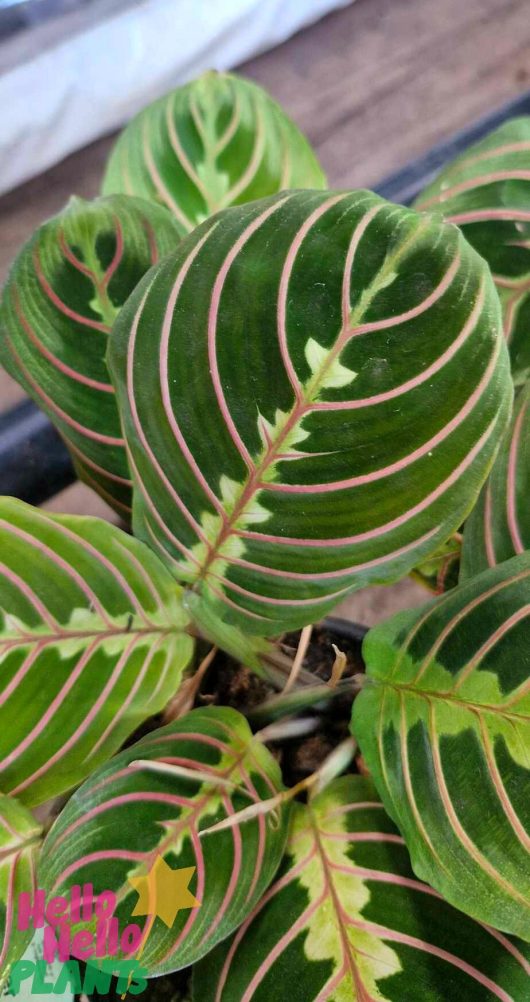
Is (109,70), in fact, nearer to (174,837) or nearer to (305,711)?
(305,711)

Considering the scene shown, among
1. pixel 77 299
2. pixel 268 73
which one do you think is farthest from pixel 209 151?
pixel 268 73

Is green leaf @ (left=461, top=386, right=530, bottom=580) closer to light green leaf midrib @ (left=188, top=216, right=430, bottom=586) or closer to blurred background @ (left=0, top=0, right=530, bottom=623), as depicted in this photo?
light green leaf midrib @ (left=188, top=216, right=430, bottom=586)

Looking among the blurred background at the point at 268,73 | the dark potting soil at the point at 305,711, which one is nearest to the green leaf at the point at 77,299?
the dark potting soil at the point at 305,711

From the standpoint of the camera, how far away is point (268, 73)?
1349 millimetres

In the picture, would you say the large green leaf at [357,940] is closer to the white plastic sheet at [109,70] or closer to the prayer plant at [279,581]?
the prayer plant at [279,581]

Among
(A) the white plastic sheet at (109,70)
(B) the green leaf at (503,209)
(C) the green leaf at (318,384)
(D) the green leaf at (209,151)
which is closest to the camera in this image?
(C) the green leaf at (318,384)

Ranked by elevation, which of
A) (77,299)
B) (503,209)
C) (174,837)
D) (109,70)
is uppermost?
(109,70)

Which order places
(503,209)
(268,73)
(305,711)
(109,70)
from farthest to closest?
(268,73)
(109,70)
(305,711)
(503,209)

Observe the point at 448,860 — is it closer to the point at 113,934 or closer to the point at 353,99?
the point at 113,934

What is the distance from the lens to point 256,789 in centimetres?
48

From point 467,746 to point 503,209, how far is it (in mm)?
342

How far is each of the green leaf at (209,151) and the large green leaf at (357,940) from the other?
473 millimetres

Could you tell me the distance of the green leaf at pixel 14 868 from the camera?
1.37 ft

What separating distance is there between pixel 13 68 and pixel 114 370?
2.98ft
